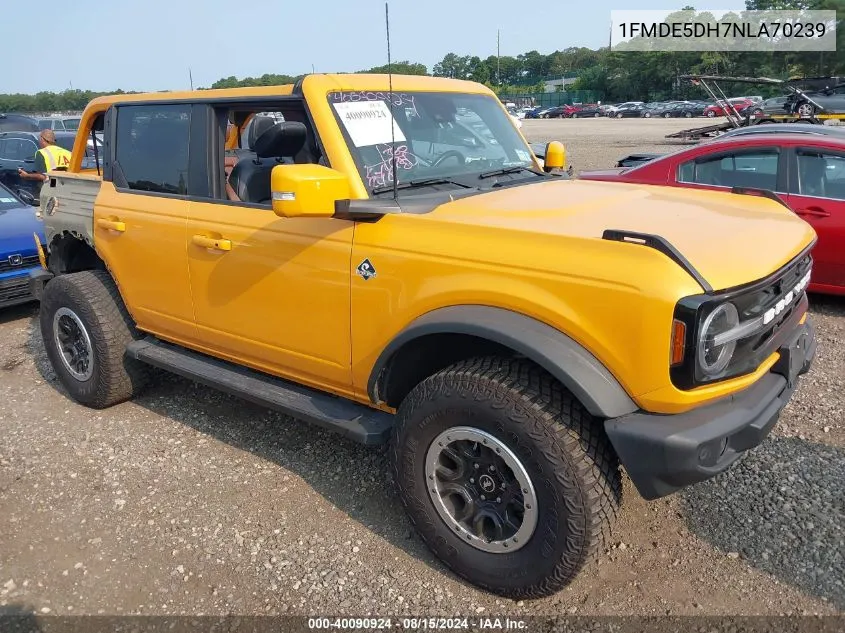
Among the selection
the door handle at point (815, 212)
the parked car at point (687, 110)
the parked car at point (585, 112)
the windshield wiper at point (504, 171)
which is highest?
the parked car at point (585, 112)

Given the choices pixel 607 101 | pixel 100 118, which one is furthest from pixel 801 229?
pixel 607 101

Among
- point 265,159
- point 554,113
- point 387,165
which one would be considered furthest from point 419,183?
point 554,113

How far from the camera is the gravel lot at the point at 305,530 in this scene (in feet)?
9.32

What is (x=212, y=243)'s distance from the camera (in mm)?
3525

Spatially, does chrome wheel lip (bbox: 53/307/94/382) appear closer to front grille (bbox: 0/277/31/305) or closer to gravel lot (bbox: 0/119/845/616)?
gravel lot (bbox: 0/119/845/616)

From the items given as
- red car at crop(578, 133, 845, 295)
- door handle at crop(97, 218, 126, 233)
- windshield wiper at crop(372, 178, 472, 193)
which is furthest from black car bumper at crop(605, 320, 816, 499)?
red car at crop(578, 133, 845, 295)

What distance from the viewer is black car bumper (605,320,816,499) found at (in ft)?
7.49

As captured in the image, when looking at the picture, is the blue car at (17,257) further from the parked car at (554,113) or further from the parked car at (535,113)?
the parked car at (535,113)

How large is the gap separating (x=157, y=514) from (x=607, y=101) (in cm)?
8517

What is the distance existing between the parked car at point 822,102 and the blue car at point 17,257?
46.4 feet

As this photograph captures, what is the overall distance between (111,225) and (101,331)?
0.68m

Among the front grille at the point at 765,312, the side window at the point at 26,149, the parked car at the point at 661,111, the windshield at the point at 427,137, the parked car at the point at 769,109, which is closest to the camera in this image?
the front grille at the point at 765,312

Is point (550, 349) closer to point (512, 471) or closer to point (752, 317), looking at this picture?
point (512, 471)

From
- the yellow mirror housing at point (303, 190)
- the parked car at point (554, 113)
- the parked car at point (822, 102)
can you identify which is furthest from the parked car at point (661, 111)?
the yellow mirror housing at point (303, 190)
